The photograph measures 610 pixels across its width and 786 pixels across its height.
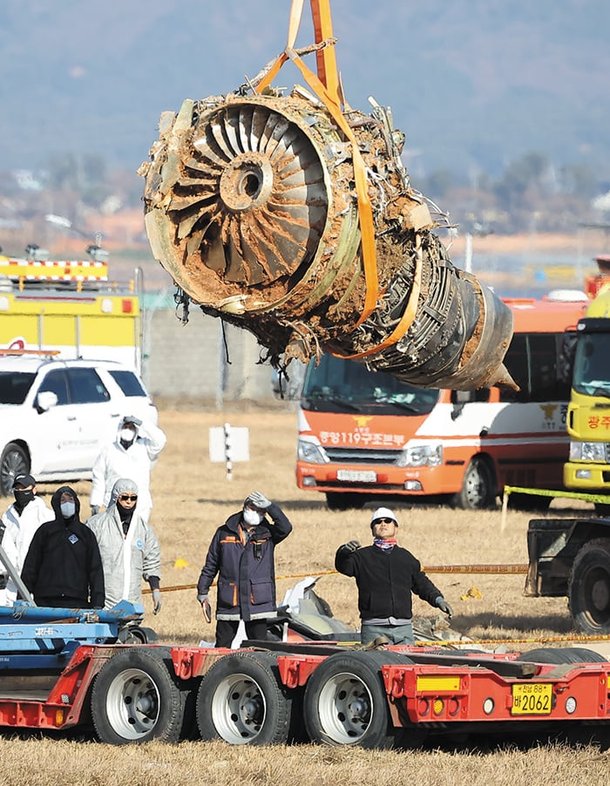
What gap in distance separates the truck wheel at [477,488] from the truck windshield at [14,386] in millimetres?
5864

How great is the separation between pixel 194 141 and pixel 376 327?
4.49ft

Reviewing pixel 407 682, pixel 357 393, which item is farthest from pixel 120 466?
pixel 357 393

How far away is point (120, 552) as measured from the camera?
1328 centimetres

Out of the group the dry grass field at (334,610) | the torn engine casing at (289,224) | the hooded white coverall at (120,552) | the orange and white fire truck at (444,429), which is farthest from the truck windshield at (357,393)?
the torn engine casing at (289,224)

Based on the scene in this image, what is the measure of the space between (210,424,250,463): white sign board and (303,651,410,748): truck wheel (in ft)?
67.3

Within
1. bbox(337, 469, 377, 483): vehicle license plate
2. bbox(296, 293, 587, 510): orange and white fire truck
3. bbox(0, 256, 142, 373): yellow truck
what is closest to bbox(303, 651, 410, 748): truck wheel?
bbox(296, 293, 587, 510): orange and white fire truck

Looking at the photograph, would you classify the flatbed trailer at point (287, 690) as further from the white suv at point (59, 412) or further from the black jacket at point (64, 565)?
the white suv at point (59, 412)

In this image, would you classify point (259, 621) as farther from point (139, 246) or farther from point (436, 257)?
point (139, 246)

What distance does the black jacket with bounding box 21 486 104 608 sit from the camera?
42.4 feet

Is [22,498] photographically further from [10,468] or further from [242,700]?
[10,468]

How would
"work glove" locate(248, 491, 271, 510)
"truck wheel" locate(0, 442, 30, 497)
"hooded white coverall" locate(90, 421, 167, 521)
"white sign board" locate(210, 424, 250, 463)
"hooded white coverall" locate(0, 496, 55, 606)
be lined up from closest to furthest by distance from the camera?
"work glove" locate(248, 491, 271, 510) → "hooded white coverall" locate(0, 496, 55, 606) → "hooded white coverall" locate(90, 421, 167, 521) → "truck wheel" locate(0, 442, 30, 497) → "white sign board" locate(210, 424, 250, 463)

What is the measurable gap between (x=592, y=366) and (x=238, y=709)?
9.40 m

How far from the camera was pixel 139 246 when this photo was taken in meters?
150

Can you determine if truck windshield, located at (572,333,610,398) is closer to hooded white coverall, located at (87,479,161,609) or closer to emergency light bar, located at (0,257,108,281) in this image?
hooded white coverall, located at (87,479,161,609)
